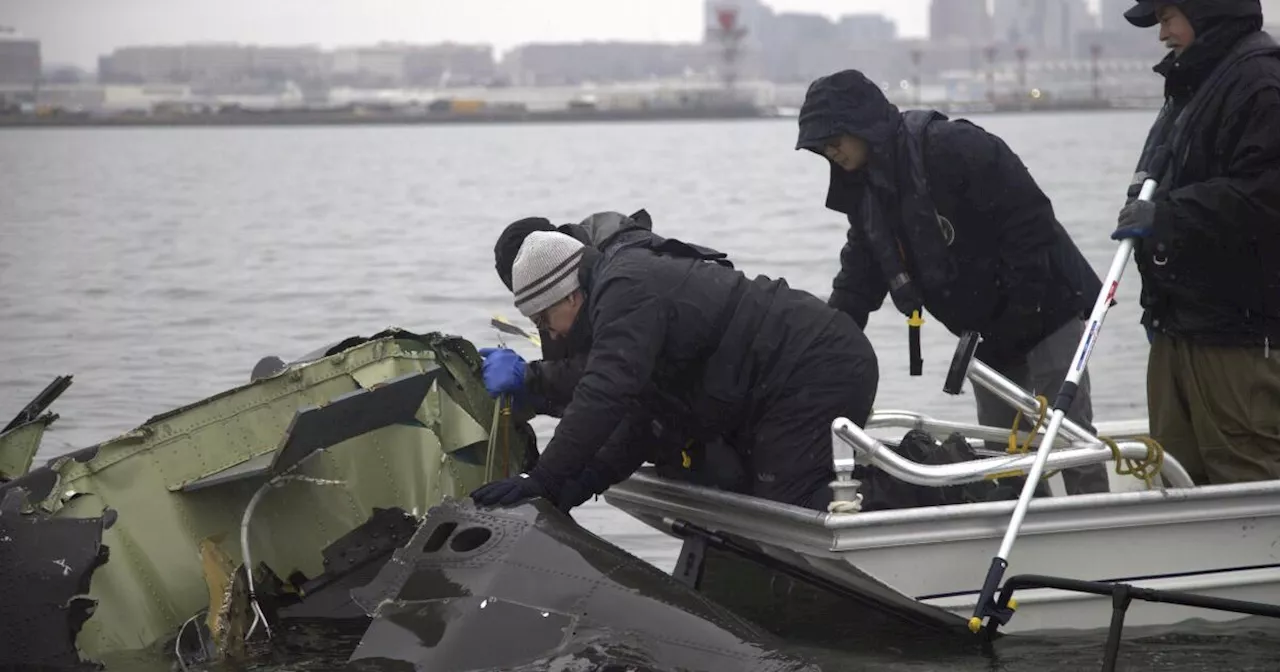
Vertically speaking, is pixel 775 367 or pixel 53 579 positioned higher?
pixel 775 367

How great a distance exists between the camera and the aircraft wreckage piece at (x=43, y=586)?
701 centimetres

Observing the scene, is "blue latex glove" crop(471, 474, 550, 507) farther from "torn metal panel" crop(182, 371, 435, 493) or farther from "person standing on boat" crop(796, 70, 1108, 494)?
"person standing on boat" crop(796, 70, 1108, 494)

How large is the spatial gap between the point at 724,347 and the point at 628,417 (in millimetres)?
573

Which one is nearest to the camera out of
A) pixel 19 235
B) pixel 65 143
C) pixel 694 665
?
pixel 694 665

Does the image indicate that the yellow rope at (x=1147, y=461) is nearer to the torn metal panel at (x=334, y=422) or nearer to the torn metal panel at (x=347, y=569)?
the torn metal panel at (x=334, y=422)

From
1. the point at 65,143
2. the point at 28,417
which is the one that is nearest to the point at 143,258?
the point at 28,417

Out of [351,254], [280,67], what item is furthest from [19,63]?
[351,254]

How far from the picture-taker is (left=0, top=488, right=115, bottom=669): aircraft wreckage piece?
23.0 feet

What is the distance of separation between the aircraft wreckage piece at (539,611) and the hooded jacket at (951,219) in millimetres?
1920

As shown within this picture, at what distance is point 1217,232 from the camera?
702 cm

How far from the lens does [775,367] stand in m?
7.23

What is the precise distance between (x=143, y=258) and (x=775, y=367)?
2592cm

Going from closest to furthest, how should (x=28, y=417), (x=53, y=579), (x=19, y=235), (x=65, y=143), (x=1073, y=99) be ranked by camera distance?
(x=53, y=579)
(x=28, y=417)
(x=19, y=235)
(x=65, y=143)
(x=1073, y=99)

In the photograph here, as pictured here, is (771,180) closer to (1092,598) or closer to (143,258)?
(143,258)
